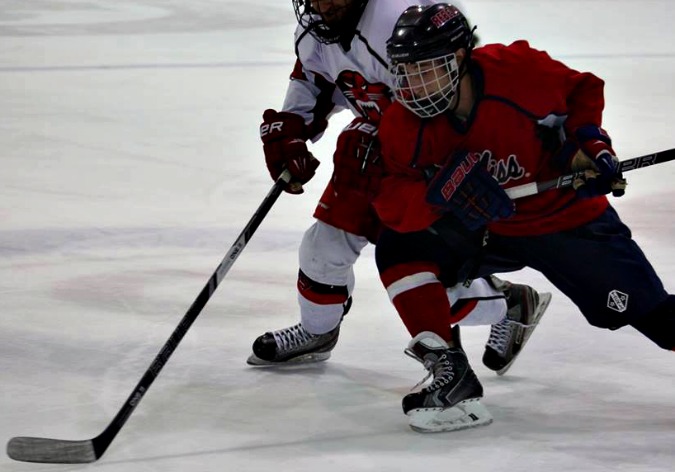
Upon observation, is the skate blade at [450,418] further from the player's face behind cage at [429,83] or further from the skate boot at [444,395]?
the player's face behind cage at [429,83]

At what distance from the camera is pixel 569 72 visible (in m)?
2.60

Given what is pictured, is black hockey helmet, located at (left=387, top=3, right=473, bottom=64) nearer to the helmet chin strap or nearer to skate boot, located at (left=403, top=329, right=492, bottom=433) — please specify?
the helmet chin strap

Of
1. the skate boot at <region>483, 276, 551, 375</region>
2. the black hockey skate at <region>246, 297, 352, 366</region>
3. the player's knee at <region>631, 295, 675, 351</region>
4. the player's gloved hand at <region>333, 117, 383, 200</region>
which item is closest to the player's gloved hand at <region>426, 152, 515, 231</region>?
the player's gloved hand at <region>333, 117, 383, 200</region>

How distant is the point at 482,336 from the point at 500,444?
0.71 meters

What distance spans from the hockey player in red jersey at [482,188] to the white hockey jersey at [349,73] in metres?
0.14

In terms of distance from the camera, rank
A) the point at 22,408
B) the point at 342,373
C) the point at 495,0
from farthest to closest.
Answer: the point at 495,0 < the point at 342,373 < the point at 22,408

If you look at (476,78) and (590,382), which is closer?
→ (476,78)

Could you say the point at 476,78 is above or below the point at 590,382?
above

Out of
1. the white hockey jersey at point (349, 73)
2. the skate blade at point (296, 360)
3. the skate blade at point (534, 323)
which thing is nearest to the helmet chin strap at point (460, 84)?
the white hockey jersey at point (349, 73)

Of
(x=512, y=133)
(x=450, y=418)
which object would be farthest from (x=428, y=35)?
(x=450, y=418)

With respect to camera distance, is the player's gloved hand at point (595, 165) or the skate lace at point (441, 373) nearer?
the player's gloved hand at point (595, 165)

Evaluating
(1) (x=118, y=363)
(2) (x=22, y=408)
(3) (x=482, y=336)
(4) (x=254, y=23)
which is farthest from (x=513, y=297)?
(4) (x=254, y=23)

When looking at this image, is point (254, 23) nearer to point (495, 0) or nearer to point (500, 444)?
point (495, 0)

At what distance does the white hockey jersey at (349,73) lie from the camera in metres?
2.73
